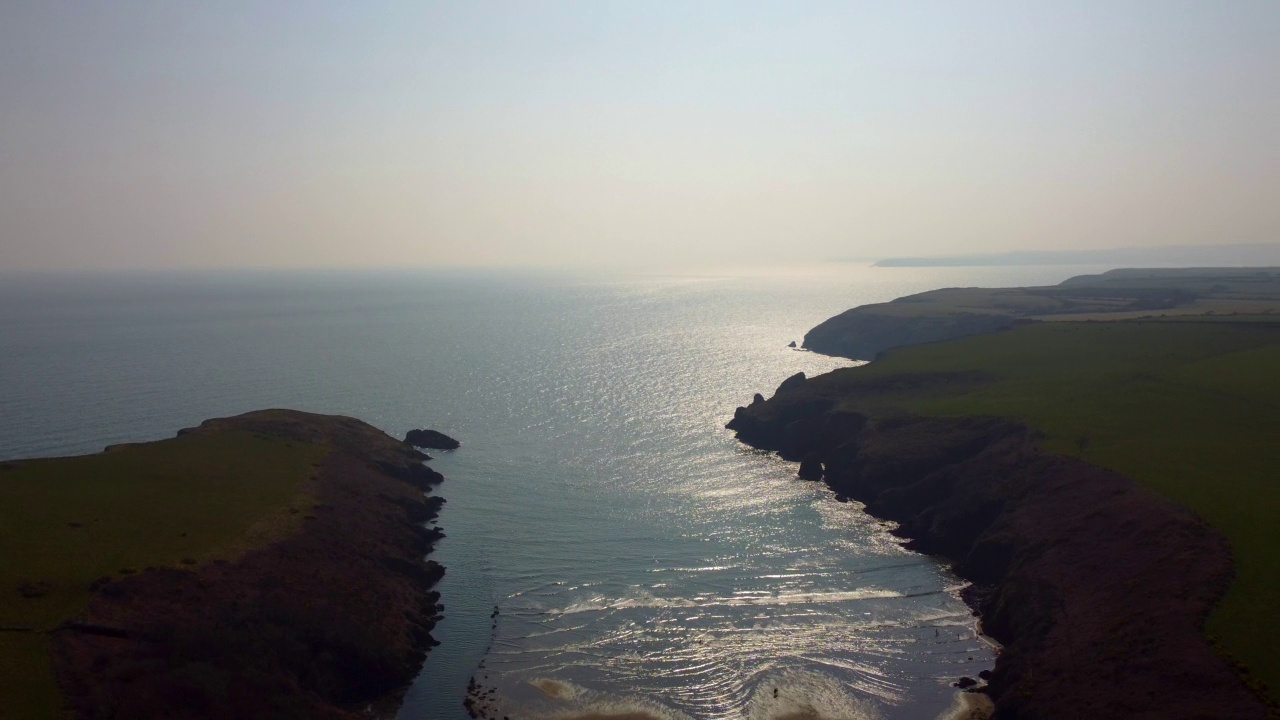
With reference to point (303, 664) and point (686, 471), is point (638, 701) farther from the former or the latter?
point (686, 471)

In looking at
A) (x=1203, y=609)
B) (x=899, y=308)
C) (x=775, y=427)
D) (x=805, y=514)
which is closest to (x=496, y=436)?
(x=775, y=427)

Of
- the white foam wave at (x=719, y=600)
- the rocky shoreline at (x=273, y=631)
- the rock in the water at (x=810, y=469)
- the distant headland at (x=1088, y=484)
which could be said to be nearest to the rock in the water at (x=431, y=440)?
the rocky shoreline at (x=273, y=631)

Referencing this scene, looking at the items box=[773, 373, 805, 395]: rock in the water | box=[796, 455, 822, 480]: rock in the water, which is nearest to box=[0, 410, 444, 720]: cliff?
box=[796, 455, 822, 480]: rock in the water

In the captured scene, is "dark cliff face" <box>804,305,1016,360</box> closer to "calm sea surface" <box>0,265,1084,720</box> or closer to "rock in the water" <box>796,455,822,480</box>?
"calm sea surface" <box>0,265,1084,720</box>

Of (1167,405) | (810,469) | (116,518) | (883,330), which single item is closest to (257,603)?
(116,518)

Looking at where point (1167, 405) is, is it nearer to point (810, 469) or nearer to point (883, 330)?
point (810, 469)

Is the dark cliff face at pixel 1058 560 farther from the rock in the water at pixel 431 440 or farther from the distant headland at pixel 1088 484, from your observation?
the rock in the water at pixel 431 440
